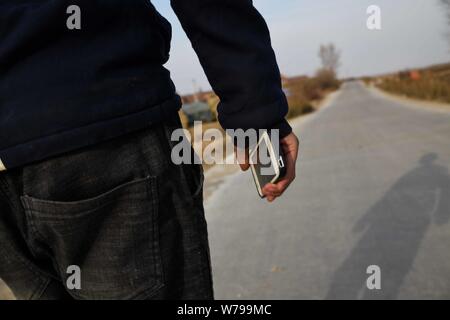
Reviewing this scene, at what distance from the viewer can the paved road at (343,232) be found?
7.52ft

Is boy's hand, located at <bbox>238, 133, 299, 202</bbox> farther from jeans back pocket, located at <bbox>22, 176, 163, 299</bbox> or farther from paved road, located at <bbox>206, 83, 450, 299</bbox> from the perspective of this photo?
paved road, located at <bbox>206, 83, 450, 299</bbox>

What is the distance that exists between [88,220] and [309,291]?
175 centimetres

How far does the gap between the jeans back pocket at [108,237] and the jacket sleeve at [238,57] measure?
28 cm

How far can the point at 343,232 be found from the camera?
118 inches

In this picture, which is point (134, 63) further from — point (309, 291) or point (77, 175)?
point (309, 291)

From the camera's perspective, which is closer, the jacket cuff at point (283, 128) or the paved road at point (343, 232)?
the jacket cuff at point (283, 128)

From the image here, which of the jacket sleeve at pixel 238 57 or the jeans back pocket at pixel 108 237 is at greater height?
the jacket sleeve at pixel 238 57

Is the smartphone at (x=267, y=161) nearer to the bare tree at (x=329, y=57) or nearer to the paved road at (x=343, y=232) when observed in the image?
the paved road at (x=343, y=232)

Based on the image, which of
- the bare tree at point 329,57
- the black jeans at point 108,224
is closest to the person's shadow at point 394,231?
the black jeans at point 108,224

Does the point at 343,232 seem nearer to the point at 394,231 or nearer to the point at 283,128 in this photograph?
the point at 394,231

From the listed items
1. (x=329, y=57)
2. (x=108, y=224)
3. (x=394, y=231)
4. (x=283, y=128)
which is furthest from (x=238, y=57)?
(x=329, y=57)

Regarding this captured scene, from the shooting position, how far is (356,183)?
14.1ft

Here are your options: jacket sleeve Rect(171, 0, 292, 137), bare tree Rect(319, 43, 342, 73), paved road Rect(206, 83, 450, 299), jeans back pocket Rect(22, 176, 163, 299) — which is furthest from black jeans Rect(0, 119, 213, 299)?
bare tree Rect(319, 43, 342, 73)
